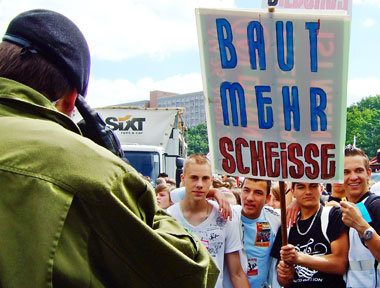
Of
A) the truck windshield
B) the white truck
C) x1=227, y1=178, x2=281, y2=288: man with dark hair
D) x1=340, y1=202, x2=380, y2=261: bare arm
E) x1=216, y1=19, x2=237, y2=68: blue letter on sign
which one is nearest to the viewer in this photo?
x1=216, y1=19, x2=237, y2=68: blue letter on sign

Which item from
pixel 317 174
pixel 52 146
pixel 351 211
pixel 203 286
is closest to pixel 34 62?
pixel 52 146

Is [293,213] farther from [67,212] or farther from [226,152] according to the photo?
[67,212]

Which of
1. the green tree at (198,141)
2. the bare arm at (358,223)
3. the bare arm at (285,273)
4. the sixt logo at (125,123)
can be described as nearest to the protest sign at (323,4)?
the bare arm at (358,223)

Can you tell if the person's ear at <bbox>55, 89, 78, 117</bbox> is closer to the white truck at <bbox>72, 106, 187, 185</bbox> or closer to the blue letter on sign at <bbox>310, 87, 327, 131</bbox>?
the blue letter on sign at <bbox>310, 87, 327, 131</bbox>

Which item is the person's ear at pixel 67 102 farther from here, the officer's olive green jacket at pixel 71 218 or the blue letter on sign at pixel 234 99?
the blue letter on sign at pixel 234 99

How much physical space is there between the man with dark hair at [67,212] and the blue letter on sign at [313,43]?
7.29 ft

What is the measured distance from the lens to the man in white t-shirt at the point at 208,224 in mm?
3881

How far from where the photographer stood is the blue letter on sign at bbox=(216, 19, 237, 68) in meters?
3.18

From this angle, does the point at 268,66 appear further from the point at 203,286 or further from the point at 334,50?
the point at 203,286

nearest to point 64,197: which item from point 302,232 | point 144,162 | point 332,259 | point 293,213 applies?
point 332,259

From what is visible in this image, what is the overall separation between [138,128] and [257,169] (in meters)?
9.81

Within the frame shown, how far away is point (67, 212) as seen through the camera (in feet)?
3.19

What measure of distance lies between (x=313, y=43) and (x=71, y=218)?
2.49 meters

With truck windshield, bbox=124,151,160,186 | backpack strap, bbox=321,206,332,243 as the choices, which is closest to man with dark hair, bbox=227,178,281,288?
backpack strap, bbox=321,206,332,243
